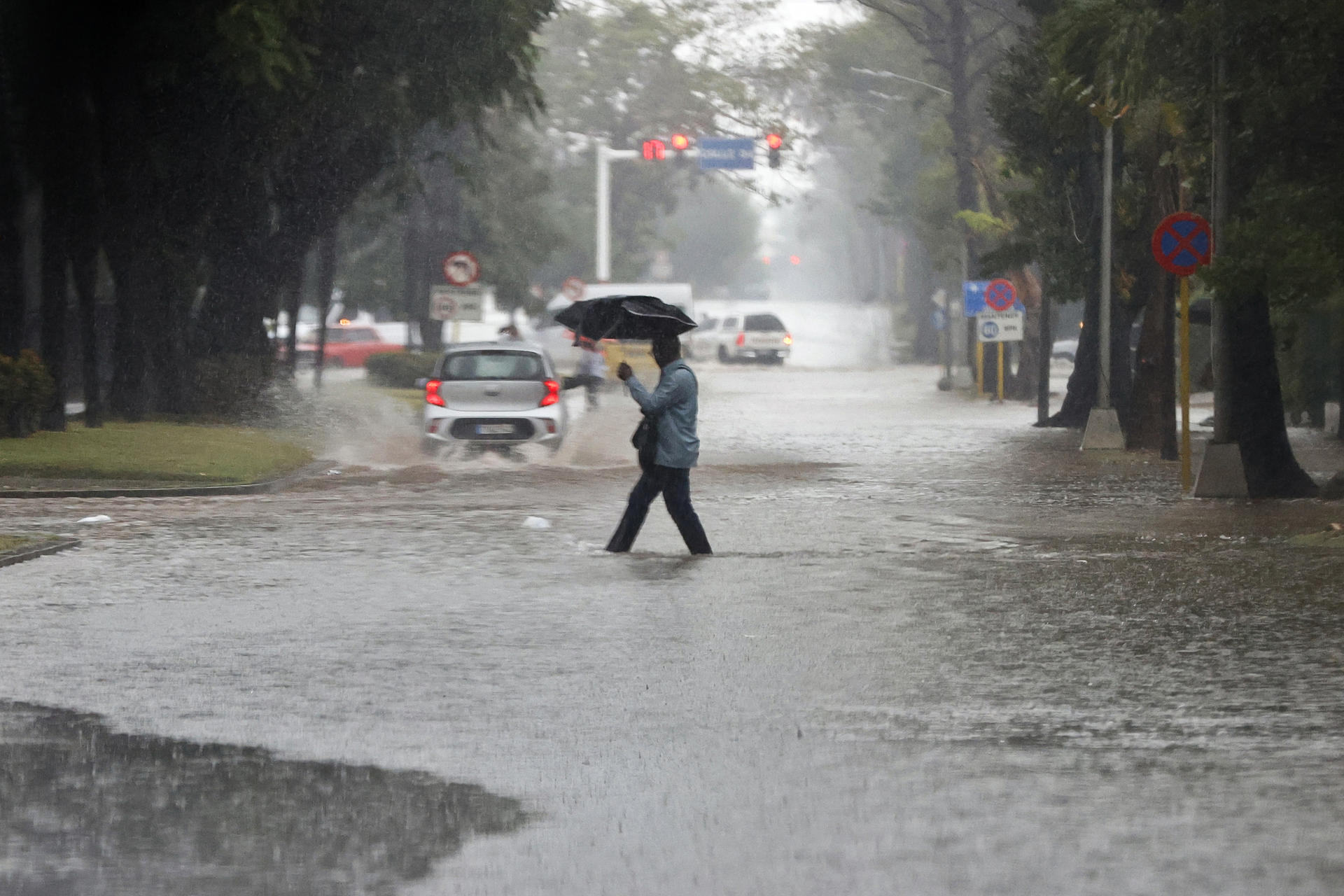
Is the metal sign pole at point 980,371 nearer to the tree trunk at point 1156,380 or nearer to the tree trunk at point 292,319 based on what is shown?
the tree trunk at point 292,319

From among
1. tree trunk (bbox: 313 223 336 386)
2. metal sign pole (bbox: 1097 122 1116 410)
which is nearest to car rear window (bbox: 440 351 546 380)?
metal sign pole (bbox: 1097 122 1116 410)

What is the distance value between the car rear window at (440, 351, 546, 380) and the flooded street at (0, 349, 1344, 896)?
8515 millimetres

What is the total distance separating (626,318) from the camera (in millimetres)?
16438

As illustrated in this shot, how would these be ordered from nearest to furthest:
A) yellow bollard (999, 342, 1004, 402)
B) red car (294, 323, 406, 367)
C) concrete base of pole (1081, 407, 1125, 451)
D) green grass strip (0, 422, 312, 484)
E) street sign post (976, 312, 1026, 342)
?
green grass strip (0, 422, 312, 484)
concrete base of pole (1081, 407, 1125, 451)
street sign post (976, 312, 1026, 342)
yellow bollard (999, 342, 1004, 402)
red car (294, 323, 406, 367)

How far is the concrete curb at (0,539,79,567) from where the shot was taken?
15172mm

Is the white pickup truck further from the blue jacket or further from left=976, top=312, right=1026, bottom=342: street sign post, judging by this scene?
the blue jacket

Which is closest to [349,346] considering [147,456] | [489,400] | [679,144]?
[679,144]

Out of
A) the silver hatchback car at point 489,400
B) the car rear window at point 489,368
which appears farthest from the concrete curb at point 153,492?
the car rear window at point 489,368

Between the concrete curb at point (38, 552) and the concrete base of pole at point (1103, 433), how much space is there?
53.1 ft

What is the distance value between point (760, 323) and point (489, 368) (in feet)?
157

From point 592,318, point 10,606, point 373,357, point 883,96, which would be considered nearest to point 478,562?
point 592,318

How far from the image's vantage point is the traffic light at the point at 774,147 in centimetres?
5438

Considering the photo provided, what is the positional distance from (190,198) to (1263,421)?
1549 centimetres

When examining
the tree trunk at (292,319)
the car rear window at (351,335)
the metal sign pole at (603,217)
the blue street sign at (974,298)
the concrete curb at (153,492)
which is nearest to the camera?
the concrete curb at (153,492)
